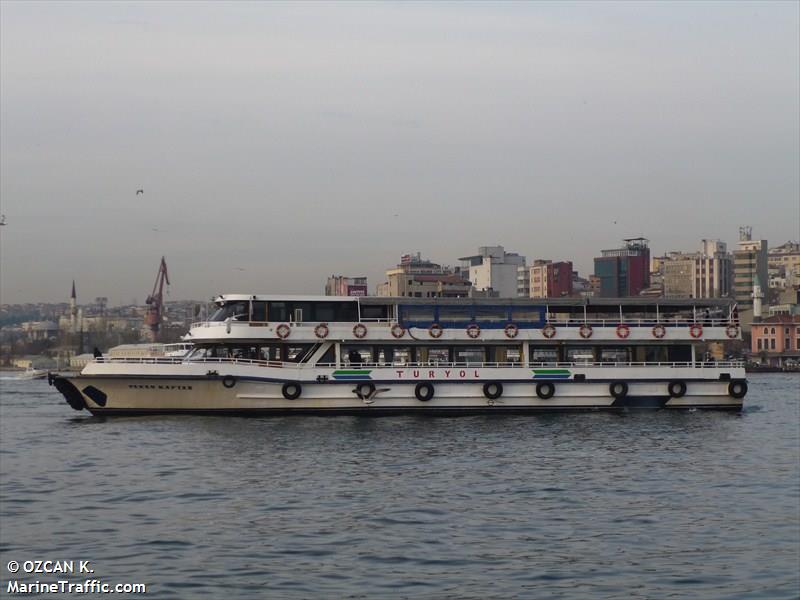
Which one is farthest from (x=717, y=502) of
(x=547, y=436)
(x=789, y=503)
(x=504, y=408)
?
(x=504, y=408)

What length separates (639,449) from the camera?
119 ft

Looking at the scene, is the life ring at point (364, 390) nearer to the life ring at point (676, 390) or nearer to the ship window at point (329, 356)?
the ship window at point (329, 356)

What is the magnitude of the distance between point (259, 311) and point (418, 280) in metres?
98.2

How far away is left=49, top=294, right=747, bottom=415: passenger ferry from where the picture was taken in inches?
1774

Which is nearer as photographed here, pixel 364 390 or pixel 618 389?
pixel 364 390

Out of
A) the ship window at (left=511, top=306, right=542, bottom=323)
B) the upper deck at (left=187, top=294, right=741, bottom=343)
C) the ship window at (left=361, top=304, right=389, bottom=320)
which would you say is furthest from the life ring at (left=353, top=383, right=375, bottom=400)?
the ship window at (left=511, top=306, right=542, bottom=323)

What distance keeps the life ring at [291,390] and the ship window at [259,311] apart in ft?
9.37

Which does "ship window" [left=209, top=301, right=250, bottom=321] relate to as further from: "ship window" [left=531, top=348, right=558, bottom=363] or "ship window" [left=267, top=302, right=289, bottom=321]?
"ship window" [left=531, top=348, right=558, bottom=363]

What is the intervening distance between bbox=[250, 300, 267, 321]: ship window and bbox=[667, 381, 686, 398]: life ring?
57.2 ft

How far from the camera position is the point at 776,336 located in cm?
15625

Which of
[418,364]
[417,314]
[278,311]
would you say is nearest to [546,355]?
[418,364]

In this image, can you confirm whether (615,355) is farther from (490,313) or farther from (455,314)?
(455,314)

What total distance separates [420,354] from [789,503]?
2246 cm

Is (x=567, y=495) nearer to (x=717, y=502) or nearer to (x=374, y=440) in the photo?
(x=717, y=502)
